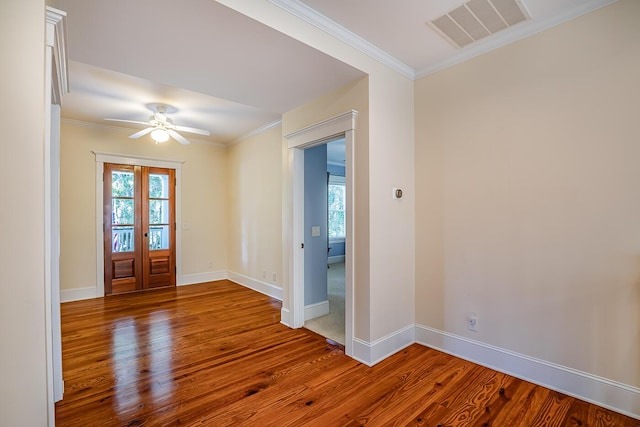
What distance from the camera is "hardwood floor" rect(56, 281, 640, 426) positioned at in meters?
1.93

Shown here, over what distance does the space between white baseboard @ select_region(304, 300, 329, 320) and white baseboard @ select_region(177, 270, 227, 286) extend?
302 centimetres

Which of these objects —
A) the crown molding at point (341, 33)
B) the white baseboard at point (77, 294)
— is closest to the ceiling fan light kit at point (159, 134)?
the crown molding at point (341, 33)

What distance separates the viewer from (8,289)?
42.6 inches

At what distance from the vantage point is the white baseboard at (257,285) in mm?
4734

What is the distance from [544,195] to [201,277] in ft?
18.7

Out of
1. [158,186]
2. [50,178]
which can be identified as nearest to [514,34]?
[50,178]

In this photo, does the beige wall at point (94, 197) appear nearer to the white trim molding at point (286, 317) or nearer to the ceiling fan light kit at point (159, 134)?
the ceiling fan light kit at point (159, 134)

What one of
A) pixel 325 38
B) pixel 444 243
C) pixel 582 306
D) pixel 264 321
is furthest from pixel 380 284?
pixel 325 38

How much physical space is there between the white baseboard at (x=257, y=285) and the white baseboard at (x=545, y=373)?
2525 mm

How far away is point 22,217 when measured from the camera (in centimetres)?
115

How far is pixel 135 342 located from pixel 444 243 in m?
3.42

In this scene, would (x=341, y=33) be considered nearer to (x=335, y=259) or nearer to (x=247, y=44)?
(x=247, y=44)

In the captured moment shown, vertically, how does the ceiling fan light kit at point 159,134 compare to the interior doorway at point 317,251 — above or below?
above

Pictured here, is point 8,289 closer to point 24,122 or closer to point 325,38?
point 24,122
